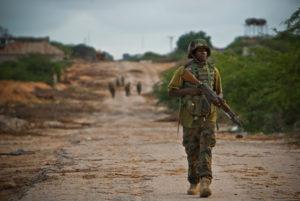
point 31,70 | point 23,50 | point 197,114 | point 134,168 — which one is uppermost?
point 23,50

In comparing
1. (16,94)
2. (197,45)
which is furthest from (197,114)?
(16,94)

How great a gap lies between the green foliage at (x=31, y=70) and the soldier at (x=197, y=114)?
50770 mm

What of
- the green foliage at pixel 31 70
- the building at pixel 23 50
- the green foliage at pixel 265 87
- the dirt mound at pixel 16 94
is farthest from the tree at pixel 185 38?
the green foliage at pixel 265 87

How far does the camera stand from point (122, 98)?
53406 mm

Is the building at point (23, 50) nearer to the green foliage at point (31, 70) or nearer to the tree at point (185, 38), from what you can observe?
the green foliage at point (31, 70)

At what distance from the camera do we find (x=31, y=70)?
69.4 m

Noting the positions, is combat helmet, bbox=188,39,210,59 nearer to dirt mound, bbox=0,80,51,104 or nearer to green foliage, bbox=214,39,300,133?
green foliage, bbox=214,39,300,133

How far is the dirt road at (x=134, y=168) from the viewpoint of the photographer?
9.97 meters

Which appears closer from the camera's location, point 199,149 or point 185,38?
point 199,149

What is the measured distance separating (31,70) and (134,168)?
57824mm

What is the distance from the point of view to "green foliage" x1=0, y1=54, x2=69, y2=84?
201ft

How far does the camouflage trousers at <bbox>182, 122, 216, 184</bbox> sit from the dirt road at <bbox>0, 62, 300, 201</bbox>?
325 mm

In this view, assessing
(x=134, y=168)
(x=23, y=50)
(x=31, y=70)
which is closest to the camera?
(x=134, y=168)

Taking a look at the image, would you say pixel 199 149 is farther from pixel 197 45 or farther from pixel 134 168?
pixel 134 168
